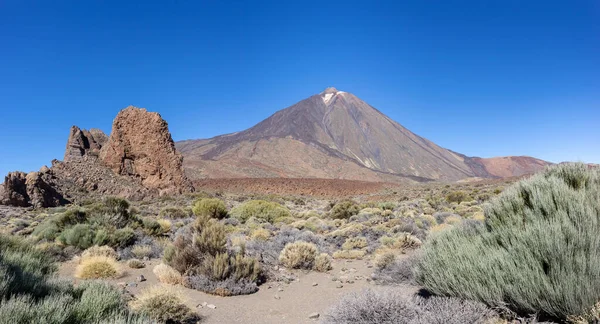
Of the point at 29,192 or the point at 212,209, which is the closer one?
the point at 212,209

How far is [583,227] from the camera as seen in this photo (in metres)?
3.07

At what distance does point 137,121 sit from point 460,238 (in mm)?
28889

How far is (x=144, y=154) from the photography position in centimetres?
2698

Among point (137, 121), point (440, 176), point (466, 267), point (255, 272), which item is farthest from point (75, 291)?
point (440, 176)

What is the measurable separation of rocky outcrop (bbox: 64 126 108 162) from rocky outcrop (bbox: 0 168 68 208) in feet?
17.8

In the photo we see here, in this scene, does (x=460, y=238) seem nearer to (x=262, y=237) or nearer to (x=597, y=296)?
(x=597, y=296)

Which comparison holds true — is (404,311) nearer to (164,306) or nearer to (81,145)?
(164,306)

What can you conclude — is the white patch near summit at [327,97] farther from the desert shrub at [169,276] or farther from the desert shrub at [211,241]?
the desert shrub at [169,276]

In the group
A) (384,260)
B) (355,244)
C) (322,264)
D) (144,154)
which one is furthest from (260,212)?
(144,154)

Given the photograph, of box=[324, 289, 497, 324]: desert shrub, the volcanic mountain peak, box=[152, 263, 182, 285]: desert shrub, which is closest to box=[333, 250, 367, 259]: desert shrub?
box=[152, 263, 182, 285]: desert shrub

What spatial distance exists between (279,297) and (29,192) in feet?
71.4

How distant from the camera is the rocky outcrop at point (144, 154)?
87.5 ft

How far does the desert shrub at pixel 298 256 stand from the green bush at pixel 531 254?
3.64 m

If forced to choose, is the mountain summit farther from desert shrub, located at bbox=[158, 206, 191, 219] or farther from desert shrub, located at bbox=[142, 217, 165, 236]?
desert shrub, located at bbox=[142, 217, 165, 236]
